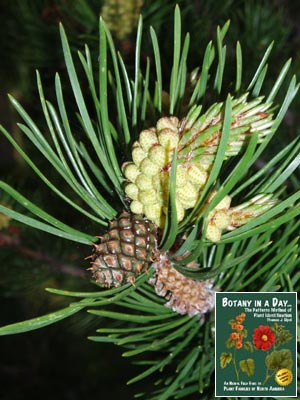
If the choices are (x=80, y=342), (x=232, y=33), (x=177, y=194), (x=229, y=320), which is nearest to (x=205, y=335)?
(x=229, y=320)

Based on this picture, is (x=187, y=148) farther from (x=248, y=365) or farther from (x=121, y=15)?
(x=121, y=15)

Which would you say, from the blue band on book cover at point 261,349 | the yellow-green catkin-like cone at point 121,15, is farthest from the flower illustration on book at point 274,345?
the yellow-green catkin-like cone at point 121,15

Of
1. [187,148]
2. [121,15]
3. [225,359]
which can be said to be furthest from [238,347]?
[121,15]

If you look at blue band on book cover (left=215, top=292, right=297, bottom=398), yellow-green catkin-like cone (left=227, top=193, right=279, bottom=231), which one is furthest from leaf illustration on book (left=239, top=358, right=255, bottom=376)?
yellow-green catkin-like cone (left=227, top=193, right=279, bottom=231)

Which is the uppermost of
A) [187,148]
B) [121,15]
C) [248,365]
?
[121,15]

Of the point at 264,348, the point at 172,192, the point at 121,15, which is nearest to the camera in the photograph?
the point at 172,192

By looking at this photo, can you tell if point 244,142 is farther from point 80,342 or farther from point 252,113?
point 80,342

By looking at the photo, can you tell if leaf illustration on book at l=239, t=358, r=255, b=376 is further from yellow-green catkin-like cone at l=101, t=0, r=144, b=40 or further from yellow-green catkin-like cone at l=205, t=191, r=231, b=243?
yellow-green catkin-like cone at l=101, t=0, r=144, b=40
